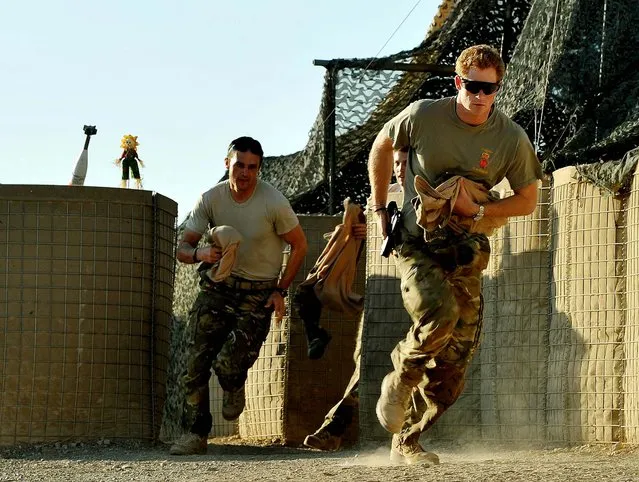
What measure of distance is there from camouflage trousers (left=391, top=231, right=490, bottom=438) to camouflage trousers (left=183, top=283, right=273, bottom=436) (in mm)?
1871

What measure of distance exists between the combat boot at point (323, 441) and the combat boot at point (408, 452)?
2.04m

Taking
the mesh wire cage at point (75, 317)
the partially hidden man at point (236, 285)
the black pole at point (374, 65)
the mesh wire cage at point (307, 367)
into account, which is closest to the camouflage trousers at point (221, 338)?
the partially hidden man at point (236, 285)

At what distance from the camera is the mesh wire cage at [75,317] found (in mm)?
9734

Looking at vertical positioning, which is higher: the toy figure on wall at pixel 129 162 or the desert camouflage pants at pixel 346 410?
the toy figure on wall at pixel 129 162

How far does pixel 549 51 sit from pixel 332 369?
2686 millimetres

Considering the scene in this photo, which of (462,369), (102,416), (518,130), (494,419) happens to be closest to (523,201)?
(518,130)

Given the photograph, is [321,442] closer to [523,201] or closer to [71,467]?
[71,467]

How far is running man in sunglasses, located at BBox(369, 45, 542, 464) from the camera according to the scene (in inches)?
298

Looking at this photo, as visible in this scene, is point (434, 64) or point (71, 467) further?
point (434, 64)

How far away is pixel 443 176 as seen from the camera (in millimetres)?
7676

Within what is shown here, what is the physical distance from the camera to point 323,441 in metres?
9.91

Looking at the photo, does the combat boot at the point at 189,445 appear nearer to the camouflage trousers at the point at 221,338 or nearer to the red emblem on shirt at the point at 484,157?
the camouflage trousers at the point at 221,338

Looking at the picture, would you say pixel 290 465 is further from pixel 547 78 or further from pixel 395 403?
pixel 547 78

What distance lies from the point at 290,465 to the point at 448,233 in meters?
1.45
